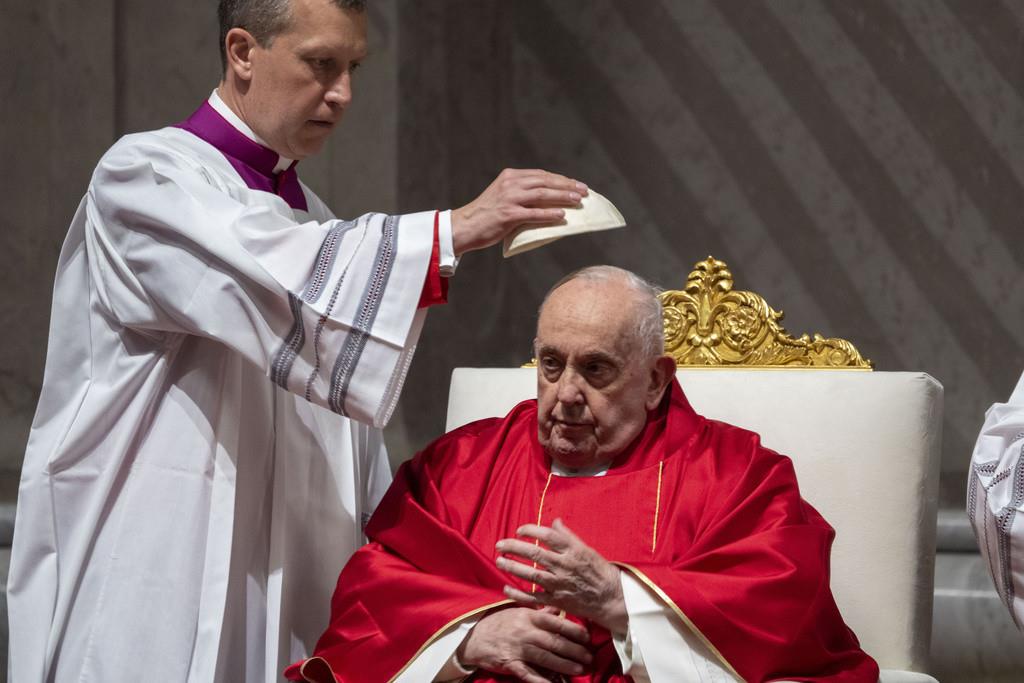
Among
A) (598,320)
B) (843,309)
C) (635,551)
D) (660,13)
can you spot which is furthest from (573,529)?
(660,13)

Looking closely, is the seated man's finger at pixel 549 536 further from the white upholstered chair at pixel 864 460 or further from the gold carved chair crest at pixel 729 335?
the gold carved chair crest at pixel 729 335

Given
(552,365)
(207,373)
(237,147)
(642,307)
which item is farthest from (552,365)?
(237,147)

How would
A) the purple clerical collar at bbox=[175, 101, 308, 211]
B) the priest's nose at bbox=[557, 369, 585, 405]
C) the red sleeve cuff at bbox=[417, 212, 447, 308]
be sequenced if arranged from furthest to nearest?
the purple clerical collar at bbox=[175, 101, 308, 211], the priest's nose at bbox=[557, 369, 585, 405], the red sleeve cuff at bbox=[417, 212, 447, 308]

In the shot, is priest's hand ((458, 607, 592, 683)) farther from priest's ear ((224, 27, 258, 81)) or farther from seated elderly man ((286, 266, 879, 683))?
priest's ear ((224, 27, 258, 81))

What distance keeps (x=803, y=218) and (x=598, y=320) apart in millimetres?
2784

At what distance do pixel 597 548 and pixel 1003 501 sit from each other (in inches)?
31.6

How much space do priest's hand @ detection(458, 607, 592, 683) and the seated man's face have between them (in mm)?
402

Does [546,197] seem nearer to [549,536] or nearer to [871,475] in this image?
[549,536]

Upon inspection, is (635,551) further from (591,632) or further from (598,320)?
(598,320)

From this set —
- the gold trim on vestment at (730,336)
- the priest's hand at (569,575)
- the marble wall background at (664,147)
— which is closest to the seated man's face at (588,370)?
the priest's hand at (569,575)

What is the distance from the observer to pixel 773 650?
2.87 metres

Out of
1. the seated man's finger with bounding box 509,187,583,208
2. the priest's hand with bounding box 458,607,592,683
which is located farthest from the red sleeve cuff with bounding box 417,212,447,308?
the priest's hand with bounding box 458,607,592,683

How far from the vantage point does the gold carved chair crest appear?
371 centimetres

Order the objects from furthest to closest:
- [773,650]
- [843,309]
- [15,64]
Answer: [843,309] → [15,64] → [773,650]
